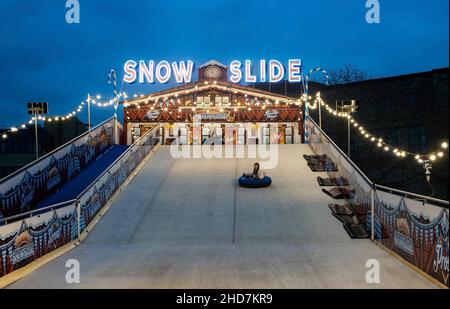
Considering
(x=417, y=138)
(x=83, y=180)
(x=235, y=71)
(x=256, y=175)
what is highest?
(x=235, y=71)

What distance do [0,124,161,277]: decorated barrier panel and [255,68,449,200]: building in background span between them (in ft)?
75.0

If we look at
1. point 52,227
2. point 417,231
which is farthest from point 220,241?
point 417,231

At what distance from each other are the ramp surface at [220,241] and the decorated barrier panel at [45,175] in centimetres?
338

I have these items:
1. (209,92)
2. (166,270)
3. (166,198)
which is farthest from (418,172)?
(166,270)

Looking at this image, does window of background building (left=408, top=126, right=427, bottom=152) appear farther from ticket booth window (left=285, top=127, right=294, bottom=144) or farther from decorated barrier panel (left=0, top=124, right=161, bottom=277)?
decorated barrier panel (left=0, top=124, right=161, bottom=277)

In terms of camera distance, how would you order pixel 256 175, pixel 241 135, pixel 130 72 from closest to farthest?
pixel 256 175, pixel 241 135, pixel 130 72

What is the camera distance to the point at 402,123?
33875mm

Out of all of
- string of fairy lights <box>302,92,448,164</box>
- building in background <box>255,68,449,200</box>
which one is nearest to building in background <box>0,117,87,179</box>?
building in background <box>255,68,449,200</box>

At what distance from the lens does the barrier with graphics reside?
887 cm

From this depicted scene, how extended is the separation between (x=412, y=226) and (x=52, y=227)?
987 centimetres

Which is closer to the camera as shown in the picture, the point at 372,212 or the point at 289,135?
the point at 372,212

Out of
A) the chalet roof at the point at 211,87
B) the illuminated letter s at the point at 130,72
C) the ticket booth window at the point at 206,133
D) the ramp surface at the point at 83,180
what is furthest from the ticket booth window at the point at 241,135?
the ramp surface at the point at 83,180

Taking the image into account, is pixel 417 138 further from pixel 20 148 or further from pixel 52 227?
pixel 20 148
